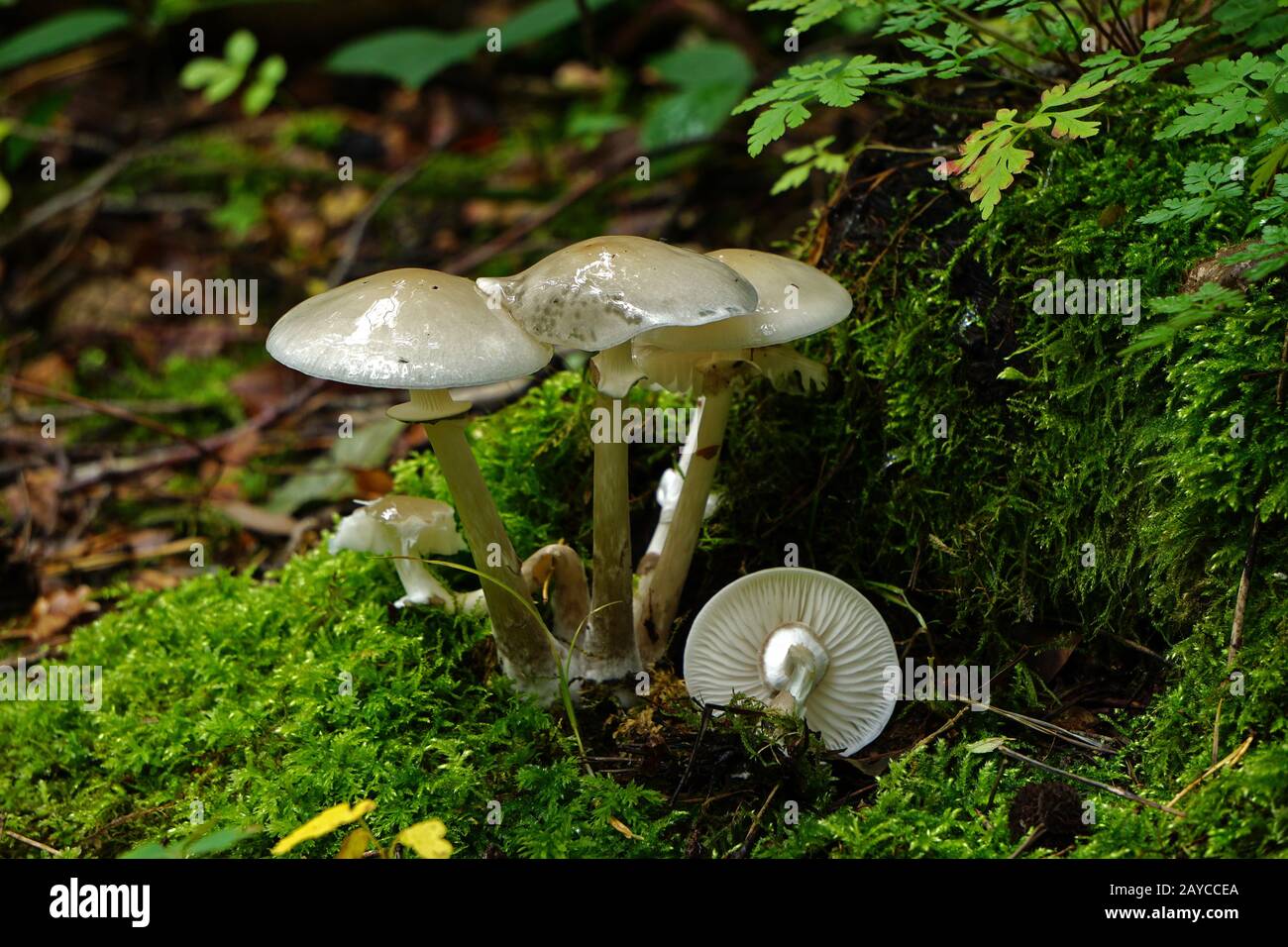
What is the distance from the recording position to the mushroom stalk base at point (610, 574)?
9.23 feet

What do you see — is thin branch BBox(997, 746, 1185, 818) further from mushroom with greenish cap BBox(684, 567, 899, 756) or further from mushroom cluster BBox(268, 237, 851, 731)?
mushroom cluster BBox(268, 237, 851, 731)

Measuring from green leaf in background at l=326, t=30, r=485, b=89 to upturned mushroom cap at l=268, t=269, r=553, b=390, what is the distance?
3725mm

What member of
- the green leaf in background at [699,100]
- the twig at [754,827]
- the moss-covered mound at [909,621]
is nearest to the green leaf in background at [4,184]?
the moss-covered mound at [909,621]

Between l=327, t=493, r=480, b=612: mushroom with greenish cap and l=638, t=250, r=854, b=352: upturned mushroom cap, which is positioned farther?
l=327, t=493, r=480, b=612: mushroom with greenish cap

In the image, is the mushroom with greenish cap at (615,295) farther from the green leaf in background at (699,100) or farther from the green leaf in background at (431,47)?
the green leaf in background at (431,47)

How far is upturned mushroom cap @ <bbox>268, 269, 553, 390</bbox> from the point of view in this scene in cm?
218

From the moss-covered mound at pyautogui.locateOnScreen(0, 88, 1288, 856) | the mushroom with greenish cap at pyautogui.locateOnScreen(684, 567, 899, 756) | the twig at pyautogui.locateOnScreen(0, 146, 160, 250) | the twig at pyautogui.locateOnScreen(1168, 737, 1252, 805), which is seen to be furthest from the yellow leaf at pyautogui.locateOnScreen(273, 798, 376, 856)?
the twig at pyautogui.locateOnScreen(0, 146, 160, 250)

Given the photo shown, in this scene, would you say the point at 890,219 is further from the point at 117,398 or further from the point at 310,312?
the point at 117,398

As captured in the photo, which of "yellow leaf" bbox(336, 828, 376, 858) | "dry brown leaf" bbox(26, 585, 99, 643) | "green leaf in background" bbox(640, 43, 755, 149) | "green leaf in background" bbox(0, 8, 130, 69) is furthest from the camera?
"green leaf in background" bbox(0, 8, 130, 69)

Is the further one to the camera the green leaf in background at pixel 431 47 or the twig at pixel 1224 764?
the green leaf in background at pixel 431 47

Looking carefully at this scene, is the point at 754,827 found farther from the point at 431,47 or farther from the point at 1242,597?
the point at 431,47

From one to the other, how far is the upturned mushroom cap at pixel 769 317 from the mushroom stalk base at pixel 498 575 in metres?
0.59
